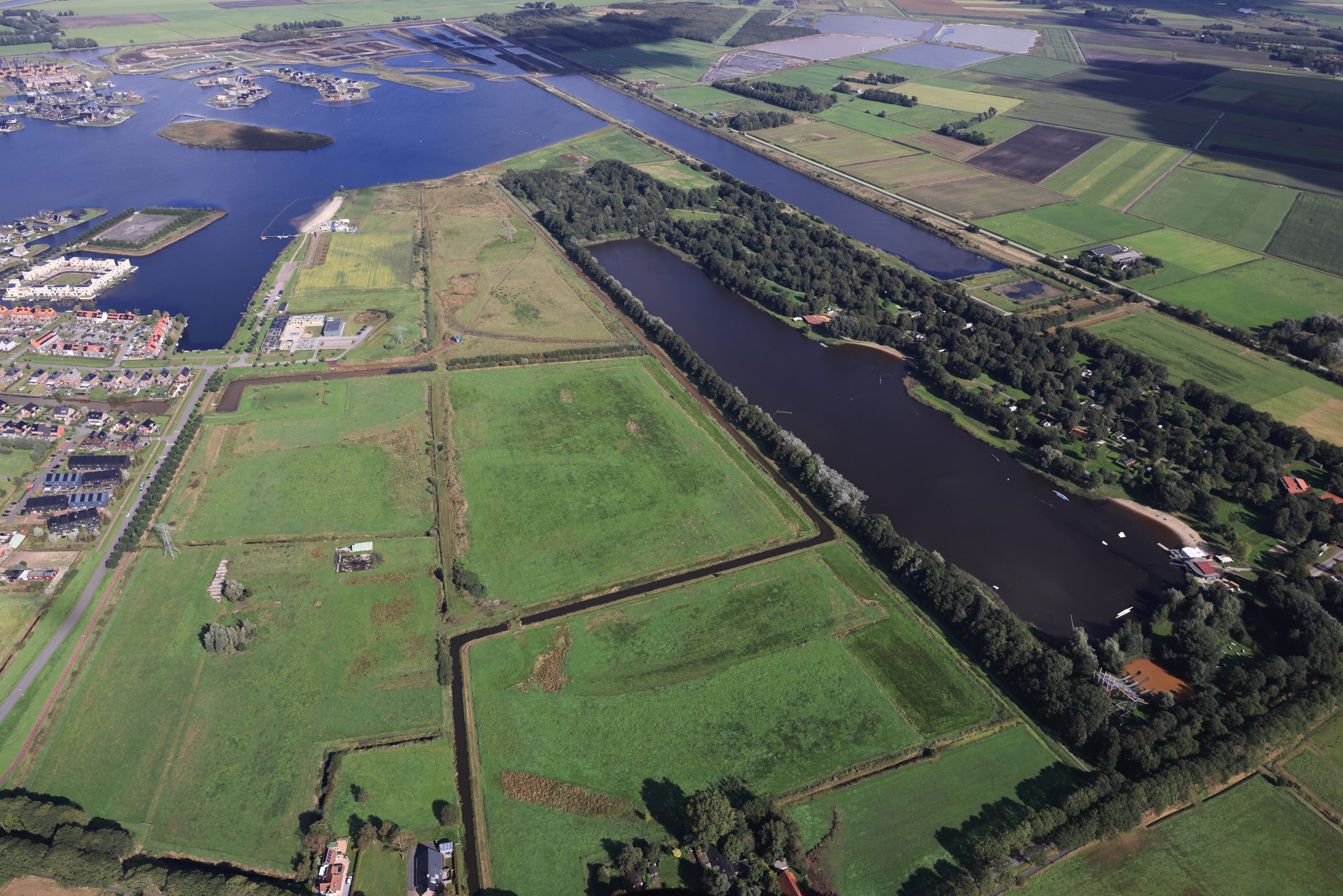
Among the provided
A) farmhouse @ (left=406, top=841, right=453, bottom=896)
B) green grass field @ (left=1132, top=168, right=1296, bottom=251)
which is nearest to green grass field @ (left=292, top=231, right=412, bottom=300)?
farmhouse @ (left=406, top=841, right=453, bottom=896)

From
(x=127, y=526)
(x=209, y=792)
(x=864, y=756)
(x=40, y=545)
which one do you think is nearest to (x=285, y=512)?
(x=127, y=526)

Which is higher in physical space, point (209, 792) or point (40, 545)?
point (40, 545)

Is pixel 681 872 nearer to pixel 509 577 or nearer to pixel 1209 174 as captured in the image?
pixel 509 577

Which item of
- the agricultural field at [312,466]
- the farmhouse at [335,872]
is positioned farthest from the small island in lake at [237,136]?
the farmhouse at [335,872]

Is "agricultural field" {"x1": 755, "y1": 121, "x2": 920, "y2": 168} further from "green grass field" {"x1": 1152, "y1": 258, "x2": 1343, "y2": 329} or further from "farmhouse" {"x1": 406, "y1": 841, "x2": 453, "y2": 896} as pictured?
"farmhouse" {"x1": 406, "y1": 841, "x2": 453, "y2": 896}

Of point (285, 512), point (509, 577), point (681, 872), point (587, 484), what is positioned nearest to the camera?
point (681, 872)
